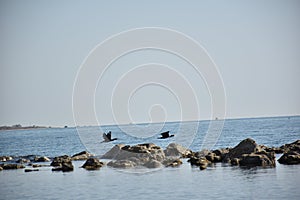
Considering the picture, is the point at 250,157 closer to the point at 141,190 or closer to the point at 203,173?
the point at 203,173

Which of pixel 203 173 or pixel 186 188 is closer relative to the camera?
pixel 186 188

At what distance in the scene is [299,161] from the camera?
55156mm

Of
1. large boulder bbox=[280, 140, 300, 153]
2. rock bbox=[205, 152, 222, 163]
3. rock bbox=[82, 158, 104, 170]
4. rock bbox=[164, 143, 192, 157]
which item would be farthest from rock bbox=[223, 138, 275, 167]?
rock bbox=[82, 158, 104, 170]

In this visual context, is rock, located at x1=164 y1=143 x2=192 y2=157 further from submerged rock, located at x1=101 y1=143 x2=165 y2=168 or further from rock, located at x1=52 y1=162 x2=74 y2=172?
rock, located at x1=52 y1=162 x2=74 y2=172

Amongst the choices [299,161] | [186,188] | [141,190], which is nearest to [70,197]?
[141,190]

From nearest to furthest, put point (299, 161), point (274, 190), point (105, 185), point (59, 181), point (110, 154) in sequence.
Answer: point (274, 190)
point (105, 185)
point (59, 181)
point (299, 161)
point (110, 154)

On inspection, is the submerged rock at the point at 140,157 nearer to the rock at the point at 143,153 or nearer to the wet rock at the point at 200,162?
the rock at the point at 143,153

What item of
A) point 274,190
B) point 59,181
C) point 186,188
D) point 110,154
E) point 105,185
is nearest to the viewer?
point 274,190

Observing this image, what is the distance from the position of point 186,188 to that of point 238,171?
425 inches

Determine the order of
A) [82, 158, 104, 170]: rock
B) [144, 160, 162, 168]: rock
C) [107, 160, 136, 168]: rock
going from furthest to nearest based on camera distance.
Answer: [82, 158, 104, 170]: rock
[107, 160, 136, 168]: rock
[144, 160, 162, 168]: rock

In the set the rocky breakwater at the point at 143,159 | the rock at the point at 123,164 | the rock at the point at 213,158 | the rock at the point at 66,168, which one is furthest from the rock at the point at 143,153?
the rock at the point at 66,168

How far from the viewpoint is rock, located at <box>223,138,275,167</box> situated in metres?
55.1

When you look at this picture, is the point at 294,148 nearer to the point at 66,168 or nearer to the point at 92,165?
the point at 92,165

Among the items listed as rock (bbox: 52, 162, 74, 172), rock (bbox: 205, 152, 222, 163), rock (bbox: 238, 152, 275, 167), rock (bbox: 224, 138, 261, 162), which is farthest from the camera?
rock (bbox: 205, 152, 222, 163)
